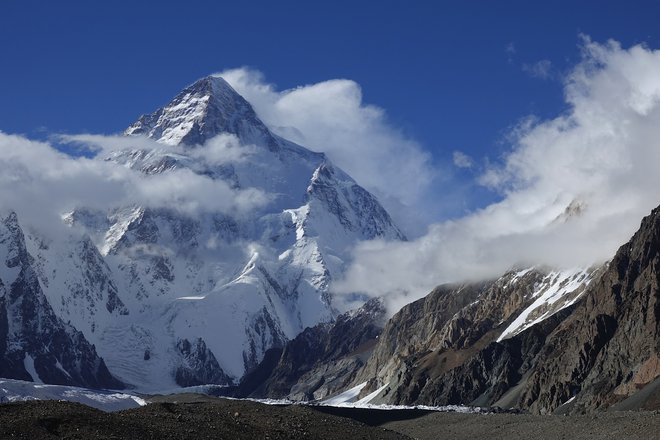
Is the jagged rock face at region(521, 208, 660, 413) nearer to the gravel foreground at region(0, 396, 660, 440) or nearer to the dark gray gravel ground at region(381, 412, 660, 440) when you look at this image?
the dark gray gravel ground at region(381, 412, 660, 440)

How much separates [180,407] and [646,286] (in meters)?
106

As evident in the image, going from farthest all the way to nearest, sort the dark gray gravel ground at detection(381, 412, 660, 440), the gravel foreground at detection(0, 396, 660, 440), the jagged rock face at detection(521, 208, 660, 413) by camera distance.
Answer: the jagged rock face at detection(521, 208, 660, 413) → the dark gray gravel ground at detection(381, 412, 660, 440) → the gravel foreground at detection(0, 396, 660, 440)

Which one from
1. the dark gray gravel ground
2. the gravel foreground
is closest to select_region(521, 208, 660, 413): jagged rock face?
the dark gray gravel ground

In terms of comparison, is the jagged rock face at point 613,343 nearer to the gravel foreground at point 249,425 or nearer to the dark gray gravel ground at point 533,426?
the dark gray gravel ground at point 533,426

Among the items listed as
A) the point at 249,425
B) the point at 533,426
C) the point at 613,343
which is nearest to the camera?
the point at 249,425

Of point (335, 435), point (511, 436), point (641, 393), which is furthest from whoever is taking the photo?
point (641, 393)

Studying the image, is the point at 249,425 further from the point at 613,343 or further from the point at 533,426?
the point at 613,343

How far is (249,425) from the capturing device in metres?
83.2

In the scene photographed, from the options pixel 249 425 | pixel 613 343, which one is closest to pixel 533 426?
pixel 249 425

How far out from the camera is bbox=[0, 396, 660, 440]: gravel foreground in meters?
73.3

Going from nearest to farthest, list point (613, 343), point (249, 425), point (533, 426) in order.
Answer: point (249, 425), point (533, 426), point (613, 343)

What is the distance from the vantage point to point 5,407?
76562mm

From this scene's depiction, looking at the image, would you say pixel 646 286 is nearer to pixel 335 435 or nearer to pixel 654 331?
pixel 654 331

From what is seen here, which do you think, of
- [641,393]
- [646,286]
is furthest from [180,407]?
[646,286]
